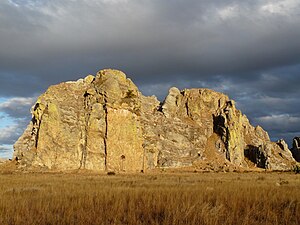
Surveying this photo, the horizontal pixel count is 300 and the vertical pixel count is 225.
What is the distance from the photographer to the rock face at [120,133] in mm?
77188

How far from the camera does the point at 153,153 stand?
90.1 meters

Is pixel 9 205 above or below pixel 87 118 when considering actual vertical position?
below

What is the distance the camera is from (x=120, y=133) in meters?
83.0

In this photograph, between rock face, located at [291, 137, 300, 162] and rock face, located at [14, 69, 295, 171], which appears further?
rock face, located at [291, 137, 300, 162]

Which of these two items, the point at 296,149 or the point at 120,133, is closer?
the point at 120,133

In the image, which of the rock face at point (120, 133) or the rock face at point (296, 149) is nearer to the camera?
the rock face at point (120, 133)

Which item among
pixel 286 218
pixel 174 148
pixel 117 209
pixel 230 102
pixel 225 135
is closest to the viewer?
pixel 286 218

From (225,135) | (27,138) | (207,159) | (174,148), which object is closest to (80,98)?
(27,138)

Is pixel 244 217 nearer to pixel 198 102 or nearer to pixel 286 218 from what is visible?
pixel 286 218

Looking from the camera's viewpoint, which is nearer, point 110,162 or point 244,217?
point 244,217

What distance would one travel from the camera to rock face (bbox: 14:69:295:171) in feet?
253

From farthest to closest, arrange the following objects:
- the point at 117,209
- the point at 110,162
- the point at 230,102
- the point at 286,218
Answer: the point at 230,102, the point at 110,162, the point at 117,209, the point at 286,218

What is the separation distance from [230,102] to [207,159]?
2644 cm

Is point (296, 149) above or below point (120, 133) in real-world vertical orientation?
above
